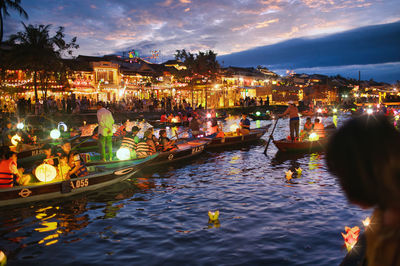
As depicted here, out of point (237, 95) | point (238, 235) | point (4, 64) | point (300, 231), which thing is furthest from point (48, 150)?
point (237, 95)

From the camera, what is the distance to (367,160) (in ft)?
5.98

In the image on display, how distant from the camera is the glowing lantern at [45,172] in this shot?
30.9 ft

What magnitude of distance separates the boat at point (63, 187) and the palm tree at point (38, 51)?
81.2 ft

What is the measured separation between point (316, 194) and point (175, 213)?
4.46 metres

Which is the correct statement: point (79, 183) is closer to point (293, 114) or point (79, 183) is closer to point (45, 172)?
point (45, 172)

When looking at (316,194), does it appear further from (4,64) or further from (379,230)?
(4,64)

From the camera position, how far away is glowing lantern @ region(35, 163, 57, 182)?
9406 mm

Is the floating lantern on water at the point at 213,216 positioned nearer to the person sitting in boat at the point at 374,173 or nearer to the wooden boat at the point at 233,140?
the person sitting in boat at the point at 374,173

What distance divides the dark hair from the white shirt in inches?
447

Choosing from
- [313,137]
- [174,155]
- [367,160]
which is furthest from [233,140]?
[367,160]

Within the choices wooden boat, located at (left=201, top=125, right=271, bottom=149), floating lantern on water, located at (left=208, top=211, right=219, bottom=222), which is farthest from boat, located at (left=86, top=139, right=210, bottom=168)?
floating lantern on water, located at (left=208, top=211, right=219, bottom=222)

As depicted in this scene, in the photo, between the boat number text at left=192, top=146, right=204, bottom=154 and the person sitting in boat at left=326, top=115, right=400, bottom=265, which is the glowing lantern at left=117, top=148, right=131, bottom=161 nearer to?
the boat number text at left=192, top=146, right=204, bottom=154

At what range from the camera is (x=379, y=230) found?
1.81 metres

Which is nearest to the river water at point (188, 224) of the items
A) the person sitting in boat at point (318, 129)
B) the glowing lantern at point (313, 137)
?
the glowing lantern at point (313, 137)
